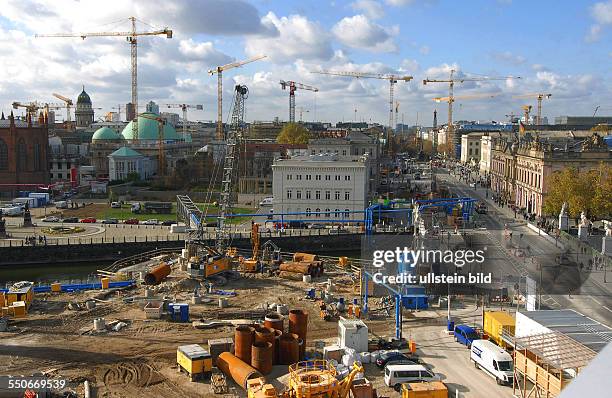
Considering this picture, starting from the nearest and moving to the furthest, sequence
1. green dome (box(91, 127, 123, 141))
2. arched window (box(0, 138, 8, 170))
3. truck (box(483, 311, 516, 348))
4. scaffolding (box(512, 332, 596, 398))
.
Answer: scaffolding (box(512, 332, 596, 398)), truck (box(483, 311, 516, 348)), arched window (box(0, 138, 8, 170)), green dome (box(91, 127, 123, 141))

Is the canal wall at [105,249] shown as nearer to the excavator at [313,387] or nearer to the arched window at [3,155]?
the excavator at [313,387]

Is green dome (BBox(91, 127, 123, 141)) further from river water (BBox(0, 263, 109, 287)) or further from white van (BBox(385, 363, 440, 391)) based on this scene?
white van (BBox(385, 363, 440, 391))

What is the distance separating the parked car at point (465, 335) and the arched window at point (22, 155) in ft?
172

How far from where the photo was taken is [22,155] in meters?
58.8

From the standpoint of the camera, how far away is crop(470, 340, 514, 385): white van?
14.7m

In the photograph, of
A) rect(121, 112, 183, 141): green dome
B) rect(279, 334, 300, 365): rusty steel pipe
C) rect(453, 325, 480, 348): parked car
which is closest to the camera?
rect(279, 334, 300, 365): rusty steel pipe

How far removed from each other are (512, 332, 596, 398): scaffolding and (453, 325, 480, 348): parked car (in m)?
4.47

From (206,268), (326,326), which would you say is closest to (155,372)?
(326,326)

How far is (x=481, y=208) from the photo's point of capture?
4575 centimetres

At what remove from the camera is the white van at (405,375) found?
575 inches

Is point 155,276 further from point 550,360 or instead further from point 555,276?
point 550,360

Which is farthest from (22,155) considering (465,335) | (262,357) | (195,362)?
(465,335)

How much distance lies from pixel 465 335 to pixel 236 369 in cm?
703

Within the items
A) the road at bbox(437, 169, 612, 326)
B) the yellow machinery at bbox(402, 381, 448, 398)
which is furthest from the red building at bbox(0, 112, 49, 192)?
the yellow machinery at bbox(402, 381, 448, 398)
